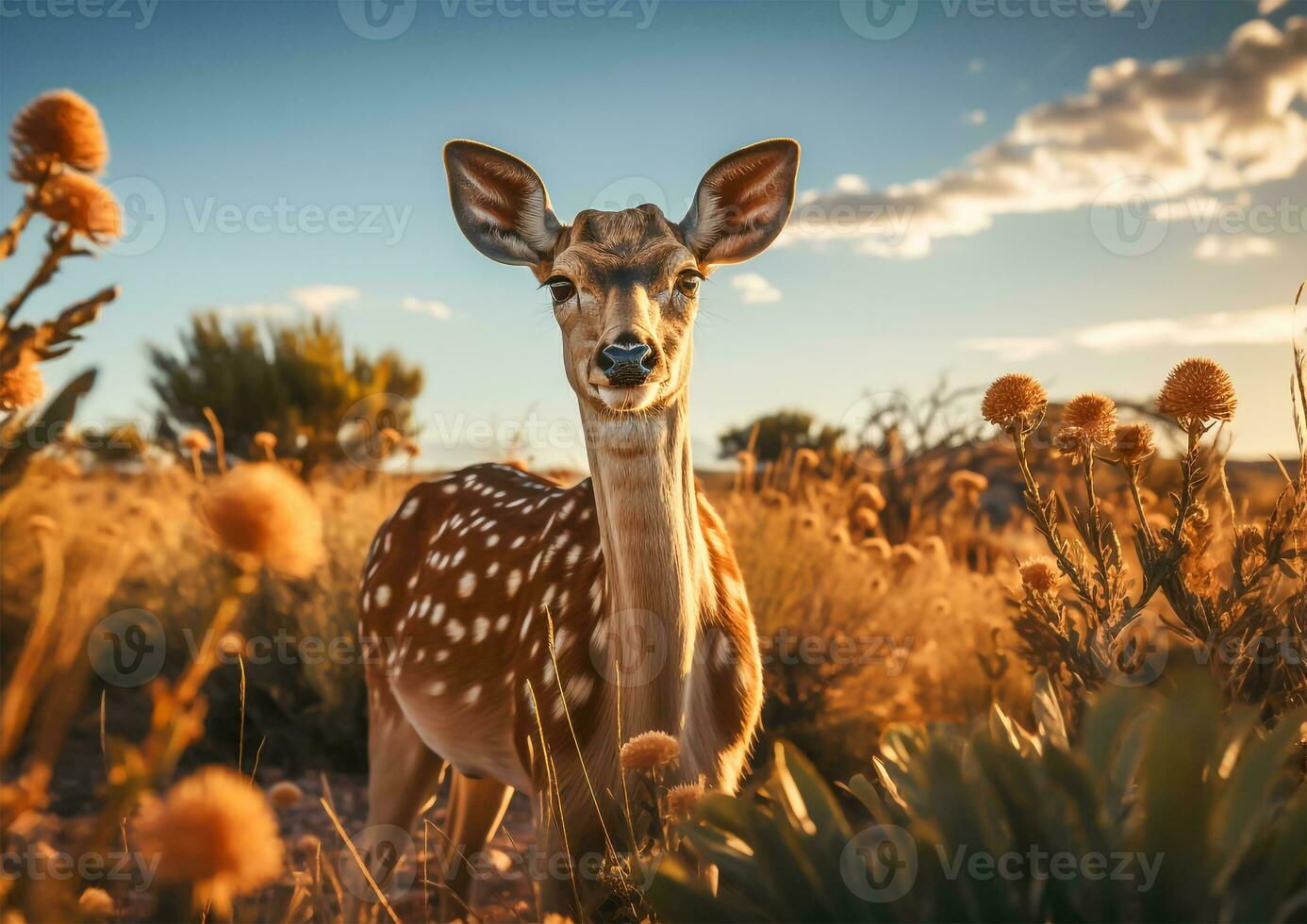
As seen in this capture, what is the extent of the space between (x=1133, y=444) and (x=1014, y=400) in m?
0.39

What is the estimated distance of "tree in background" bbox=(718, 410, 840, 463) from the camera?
1867 cm

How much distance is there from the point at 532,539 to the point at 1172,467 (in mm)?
13806

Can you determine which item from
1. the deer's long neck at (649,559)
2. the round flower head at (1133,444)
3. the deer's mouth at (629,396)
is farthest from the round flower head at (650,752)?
the round flower head at (1133,444)

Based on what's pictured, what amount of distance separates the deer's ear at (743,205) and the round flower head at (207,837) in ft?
8.81

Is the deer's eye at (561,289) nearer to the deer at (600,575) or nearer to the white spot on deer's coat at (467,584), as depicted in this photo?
the deer at (600,575)

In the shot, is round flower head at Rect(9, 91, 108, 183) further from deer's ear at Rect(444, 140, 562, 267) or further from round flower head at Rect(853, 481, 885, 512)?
round flower head at Rect(853, 481, 885, 512)

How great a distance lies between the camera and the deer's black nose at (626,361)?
8.75 ft

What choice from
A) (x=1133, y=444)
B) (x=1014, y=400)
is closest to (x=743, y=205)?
(x=1014, y=400)

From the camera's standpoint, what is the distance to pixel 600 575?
10.4ft

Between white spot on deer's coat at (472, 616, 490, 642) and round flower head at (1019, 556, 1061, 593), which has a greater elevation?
round flower head at (1019, 556, 1061, 593)

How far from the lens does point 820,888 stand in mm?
1643

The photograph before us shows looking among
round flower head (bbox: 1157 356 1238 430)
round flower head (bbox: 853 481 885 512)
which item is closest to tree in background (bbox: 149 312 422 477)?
round flower head (bbox: 853 481 885 512)

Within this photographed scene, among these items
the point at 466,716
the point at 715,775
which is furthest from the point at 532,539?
the point at 715,775

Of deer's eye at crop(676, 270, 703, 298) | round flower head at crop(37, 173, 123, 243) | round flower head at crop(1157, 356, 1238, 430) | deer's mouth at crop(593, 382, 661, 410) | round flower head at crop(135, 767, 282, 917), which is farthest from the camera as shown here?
deer's eye at crop(676, 270, 703, 298)
